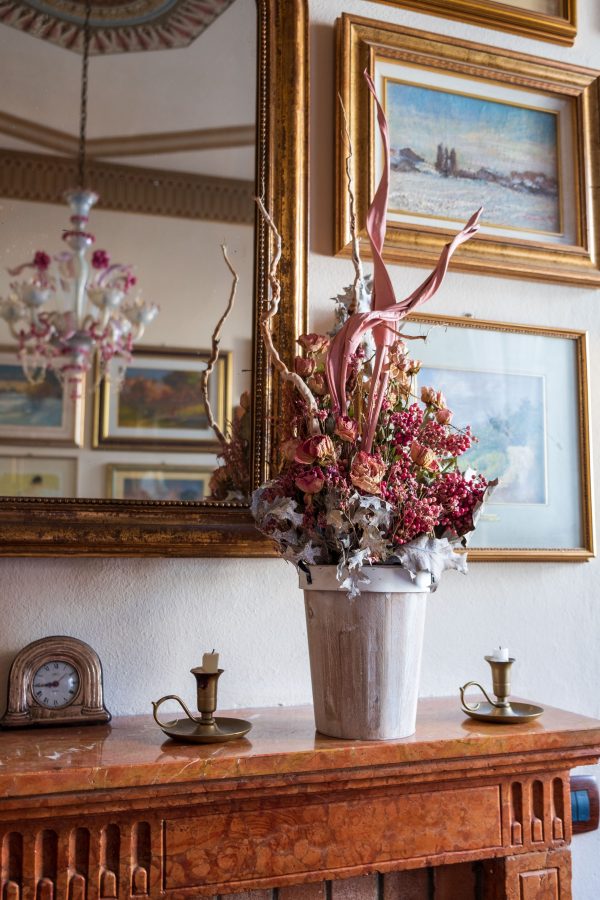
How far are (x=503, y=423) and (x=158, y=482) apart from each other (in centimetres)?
75

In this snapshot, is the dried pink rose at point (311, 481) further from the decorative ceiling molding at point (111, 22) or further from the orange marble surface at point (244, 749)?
the decorative ceiling molding at point (111, 22)

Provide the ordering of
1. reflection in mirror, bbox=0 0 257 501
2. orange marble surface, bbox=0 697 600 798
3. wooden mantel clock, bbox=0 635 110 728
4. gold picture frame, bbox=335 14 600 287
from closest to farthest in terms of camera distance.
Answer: orange marble surface, bbox=0 697 600 798
wooden mantel clock, bbox=0 635 110 728
reflection in mirror, bbox=0 0 257 501
gold picture frame, bbox=335 14 600 287

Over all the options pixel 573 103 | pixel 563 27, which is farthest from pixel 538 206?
pixel 563 27

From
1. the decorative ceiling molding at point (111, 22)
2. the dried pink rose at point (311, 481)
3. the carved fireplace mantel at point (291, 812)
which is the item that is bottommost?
the carved fireplace mantel at point (291, 812)

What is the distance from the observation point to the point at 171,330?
155cm

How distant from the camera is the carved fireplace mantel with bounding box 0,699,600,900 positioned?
1.14 metres

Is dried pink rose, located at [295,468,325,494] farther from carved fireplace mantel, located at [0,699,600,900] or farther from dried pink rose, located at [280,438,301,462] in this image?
carved fireplace mantel, located at [0,699,600,900]

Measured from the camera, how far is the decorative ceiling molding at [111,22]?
61.0 inches

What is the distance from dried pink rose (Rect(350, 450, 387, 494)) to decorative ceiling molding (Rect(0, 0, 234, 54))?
3.03ft

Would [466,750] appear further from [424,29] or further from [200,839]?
[424,29]

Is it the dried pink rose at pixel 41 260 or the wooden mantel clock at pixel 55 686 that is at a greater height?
the dried pink rose at pixel 41 260

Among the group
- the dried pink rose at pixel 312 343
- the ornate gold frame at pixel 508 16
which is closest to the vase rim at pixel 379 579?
the dried pink rose at pixel 312 343

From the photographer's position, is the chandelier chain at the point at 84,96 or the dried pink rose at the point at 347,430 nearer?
the dried pink rose at the point at 347,430

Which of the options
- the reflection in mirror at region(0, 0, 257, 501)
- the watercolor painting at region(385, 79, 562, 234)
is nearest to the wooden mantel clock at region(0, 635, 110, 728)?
the reflection in mirror at region(0, 0, 257, 501)
